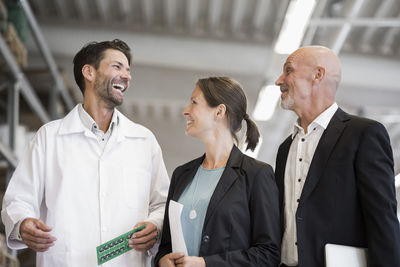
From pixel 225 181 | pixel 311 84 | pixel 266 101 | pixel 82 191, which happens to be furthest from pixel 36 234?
pixel 266 101

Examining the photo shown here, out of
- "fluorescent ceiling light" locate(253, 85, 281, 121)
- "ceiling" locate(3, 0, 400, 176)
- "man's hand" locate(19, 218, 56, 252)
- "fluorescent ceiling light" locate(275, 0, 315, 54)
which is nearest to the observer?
"man's hand" locate(19, 218, 56, 252)

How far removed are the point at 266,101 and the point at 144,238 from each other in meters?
6.23

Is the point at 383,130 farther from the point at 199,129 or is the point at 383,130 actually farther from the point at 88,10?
the point at 88,10

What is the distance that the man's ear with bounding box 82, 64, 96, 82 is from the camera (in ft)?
9.77

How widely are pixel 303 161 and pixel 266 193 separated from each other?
0.28m

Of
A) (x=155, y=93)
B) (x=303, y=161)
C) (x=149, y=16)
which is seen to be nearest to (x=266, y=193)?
(x=303, y=161)

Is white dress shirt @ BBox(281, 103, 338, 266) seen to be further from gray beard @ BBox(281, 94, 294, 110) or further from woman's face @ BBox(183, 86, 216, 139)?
woman's face @ BBox(183, 86, 216, 139)

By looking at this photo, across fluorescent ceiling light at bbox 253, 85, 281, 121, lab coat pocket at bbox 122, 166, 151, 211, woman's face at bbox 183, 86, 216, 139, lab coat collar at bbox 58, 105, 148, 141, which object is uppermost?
woman's face at bbox 183, 86, 216, 139

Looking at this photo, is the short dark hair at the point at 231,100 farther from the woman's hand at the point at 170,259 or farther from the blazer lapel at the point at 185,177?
the woman's hand at the point at 170,259

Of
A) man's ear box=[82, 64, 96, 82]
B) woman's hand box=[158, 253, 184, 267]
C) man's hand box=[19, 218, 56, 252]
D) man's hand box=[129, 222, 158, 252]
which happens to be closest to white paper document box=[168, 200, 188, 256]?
woman's hand box=[158, 253, 184, 267]

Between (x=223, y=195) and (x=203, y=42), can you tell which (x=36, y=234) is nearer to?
(x=223, y=195)

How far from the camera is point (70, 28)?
9320 millimetres

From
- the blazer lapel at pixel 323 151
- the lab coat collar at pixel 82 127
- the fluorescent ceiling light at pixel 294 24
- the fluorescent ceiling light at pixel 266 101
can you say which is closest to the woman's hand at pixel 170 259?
the blazer lapel at pixel 323 151

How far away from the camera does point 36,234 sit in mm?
2486
